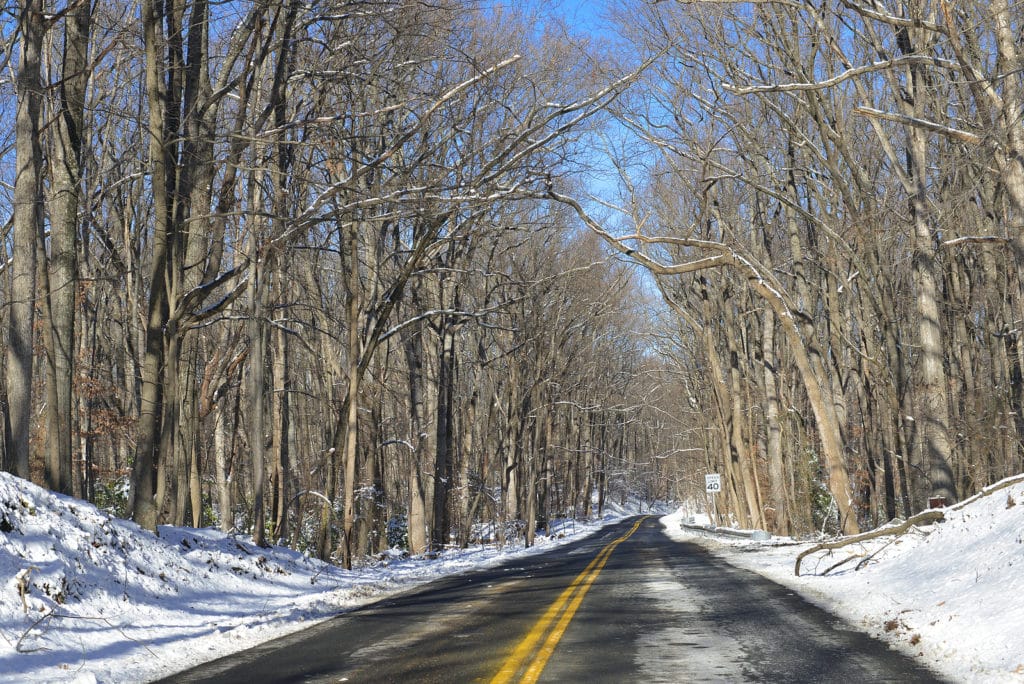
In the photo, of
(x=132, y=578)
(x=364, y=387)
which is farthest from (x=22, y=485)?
(x=364, y=387)

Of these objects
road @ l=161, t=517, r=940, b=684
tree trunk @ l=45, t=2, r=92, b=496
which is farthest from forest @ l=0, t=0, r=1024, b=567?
road @ l=161, t=517, r=940, b=684

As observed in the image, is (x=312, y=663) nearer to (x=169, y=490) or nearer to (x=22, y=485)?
(x=22, y=485)

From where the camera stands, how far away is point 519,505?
3975 centimetres

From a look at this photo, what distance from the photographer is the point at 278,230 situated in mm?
16844

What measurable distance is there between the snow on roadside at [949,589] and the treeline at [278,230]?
28.3ft

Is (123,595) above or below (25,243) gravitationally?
below

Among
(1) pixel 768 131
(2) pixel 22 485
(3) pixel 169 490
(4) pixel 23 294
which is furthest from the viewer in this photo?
(1) pixel 768 131

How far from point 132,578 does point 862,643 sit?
8.39 meters

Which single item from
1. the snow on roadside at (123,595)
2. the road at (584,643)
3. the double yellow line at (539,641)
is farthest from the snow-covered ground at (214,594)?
the double yellow line at (539,641)

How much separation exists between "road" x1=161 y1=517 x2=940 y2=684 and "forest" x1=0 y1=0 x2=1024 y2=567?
5541 mm

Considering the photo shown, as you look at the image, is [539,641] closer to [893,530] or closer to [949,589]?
[949,589]

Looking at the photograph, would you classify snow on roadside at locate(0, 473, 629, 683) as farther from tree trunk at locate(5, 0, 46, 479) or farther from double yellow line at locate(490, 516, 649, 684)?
double yellow line at locate(490, 516, 649, 684)

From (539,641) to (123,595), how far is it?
5274mm

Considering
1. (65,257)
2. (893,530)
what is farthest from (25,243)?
(893,530)
